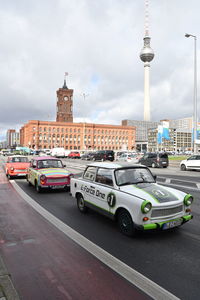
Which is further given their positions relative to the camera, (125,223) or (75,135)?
(75,135)

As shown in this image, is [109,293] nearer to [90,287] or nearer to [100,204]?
[90,287]

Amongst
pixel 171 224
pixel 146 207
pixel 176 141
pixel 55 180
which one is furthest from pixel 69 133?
pixel 146 207

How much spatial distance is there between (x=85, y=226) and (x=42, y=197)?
12.3ft

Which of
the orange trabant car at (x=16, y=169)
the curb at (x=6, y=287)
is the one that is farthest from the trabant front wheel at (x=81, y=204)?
the orange trabant car at (x=16, y=169)

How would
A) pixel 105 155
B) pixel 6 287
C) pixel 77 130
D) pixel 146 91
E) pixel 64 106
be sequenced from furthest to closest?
pixel 146 91 < pixel 64 106 < pixel 77 130 < pixel 105 155 < pixel 6 287

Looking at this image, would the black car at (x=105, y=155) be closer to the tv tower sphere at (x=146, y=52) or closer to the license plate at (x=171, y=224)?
the license plate at (x=171, y=224)

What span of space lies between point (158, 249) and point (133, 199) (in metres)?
1.05

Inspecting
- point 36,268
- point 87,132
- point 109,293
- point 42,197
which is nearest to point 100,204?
point 36,268

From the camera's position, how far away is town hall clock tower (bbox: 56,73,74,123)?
13225 centimetres

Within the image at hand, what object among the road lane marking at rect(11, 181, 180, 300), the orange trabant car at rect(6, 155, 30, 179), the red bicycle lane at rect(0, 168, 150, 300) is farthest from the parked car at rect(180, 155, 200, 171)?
the red bicycle lane at rect(0, 168, 150, 300)

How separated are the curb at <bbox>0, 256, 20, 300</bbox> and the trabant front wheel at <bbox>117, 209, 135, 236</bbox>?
98.4 inches

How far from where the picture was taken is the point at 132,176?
562 cm

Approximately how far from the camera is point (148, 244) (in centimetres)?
441

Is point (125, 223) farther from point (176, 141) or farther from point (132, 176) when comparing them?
point (176, 141)
